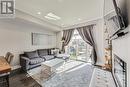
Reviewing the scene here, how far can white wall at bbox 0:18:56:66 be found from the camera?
391 centimetres

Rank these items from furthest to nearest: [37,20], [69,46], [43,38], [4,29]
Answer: [69,46], [43,38], [37,20], [4,29]

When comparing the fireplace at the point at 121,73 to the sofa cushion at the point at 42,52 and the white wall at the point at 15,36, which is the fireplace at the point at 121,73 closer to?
the white wall at the point at 15,36

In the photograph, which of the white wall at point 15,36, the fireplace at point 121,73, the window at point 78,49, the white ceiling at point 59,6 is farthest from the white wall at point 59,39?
the fireplace at point 121,73

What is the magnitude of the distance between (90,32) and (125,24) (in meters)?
3.75

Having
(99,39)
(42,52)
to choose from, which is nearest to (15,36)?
(42,52)

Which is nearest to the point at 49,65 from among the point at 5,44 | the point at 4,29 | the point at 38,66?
the point at 38,66

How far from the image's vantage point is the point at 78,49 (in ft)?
20.9

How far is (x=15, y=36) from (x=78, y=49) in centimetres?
403

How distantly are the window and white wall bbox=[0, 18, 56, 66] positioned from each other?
2.75 meters

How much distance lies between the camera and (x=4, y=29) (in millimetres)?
3967

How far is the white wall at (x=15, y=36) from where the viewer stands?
3910 mm

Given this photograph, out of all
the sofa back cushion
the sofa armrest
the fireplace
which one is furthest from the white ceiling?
the sofa back cushion

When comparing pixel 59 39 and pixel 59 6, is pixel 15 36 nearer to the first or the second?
pixel 59 6

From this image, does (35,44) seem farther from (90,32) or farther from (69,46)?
(90,32)
